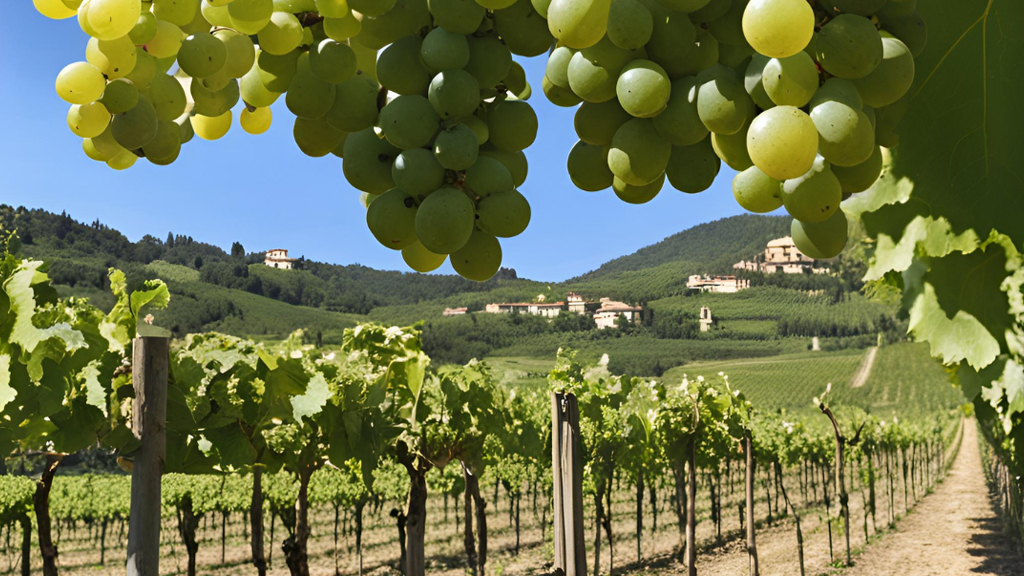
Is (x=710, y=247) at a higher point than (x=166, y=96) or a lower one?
higher

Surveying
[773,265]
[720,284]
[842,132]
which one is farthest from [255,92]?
[773,265]

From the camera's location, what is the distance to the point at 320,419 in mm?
4367

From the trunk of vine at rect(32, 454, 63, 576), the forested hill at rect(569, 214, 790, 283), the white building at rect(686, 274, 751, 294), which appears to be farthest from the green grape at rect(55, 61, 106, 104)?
the forested hill at rect(569, 214, 790, 283)

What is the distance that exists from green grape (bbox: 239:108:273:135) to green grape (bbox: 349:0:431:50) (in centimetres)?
27

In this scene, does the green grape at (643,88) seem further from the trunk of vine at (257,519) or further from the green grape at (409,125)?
the trunk of vine at (257,519)

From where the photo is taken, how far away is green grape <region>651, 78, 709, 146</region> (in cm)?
62

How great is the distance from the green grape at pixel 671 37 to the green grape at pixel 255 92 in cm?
39

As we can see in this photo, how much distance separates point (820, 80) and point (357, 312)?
96183 mm

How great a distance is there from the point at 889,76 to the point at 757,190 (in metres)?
0.14

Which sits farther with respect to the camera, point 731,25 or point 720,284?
point 720,284

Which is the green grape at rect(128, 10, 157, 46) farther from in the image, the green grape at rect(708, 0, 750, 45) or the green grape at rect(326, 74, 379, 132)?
the green grape at rect(708, 0, 750, 45)

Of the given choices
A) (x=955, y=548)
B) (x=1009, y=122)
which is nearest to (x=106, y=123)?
(x=1009, y=122)

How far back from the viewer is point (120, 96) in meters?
0.74

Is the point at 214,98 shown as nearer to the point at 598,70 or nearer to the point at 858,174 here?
the point at 598,70
